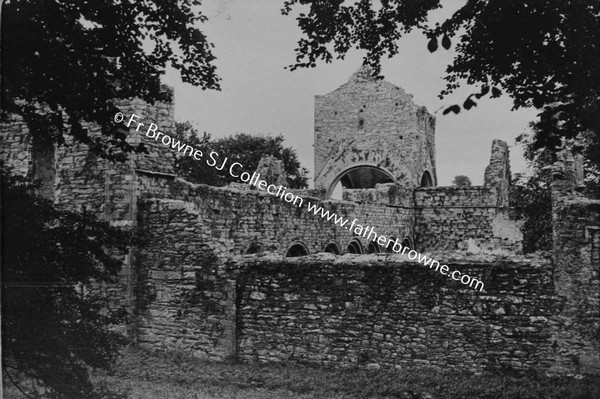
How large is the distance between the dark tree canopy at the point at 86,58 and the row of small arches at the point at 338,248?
307 inches

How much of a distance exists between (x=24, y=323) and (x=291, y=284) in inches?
158

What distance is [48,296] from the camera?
5695 millimetres

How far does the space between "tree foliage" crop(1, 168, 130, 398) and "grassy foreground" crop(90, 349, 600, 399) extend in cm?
45

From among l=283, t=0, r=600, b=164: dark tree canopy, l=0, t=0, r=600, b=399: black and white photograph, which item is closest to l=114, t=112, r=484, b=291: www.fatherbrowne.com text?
l=0, t=0, r=600, b=399: black and white photograph

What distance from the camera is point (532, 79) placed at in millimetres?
5016

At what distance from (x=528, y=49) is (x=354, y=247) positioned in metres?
15.0

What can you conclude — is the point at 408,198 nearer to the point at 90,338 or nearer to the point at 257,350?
the point at 257,350

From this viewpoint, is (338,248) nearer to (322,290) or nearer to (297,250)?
(297,250)

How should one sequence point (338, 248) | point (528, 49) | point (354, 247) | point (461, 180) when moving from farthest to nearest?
point (354, 247)
point (338, 248)
point (461, 180)
point (528, 49)

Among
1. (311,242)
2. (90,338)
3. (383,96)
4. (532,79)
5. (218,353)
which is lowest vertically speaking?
(218,353)

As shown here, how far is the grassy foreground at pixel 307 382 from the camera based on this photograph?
6305 millimetres

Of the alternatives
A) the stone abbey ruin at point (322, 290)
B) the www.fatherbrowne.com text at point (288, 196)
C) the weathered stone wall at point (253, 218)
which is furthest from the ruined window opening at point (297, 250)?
the stone abbey ruin at point (322, 290)

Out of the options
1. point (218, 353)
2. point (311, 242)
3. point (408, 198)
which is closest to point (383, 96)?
point (311, 242)

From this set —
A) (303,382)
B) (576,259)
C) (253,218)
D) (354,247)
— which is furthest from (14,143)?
(354,247)
